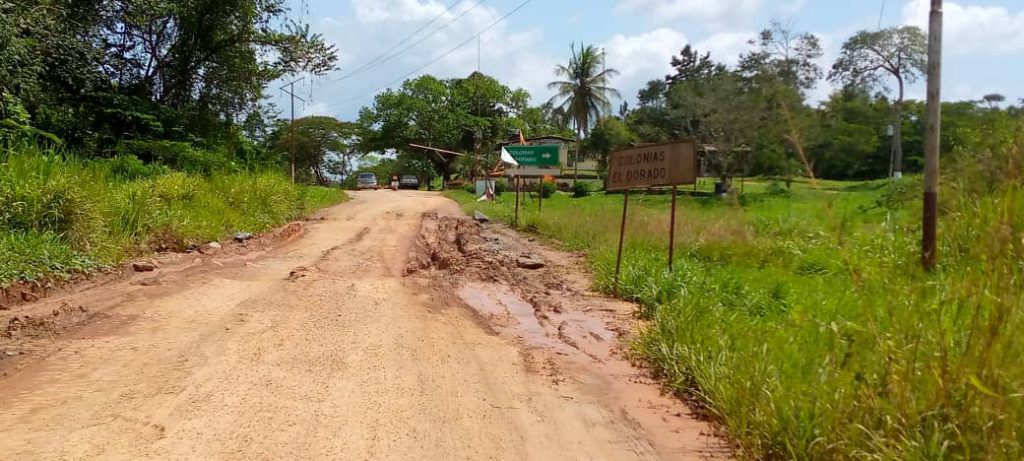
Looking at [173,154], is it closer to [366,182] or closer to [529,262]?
[529,262]

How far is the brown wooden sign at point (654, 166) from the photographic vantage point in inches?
287

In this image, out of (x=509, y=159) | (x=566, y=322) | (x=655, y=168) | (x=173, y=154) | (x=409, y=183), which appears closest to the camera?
(x=566, y=322)

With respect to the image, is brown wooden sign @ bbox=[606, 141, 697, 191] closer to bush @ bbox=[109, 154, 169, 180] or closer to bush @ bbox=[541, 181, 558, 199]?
bush @ bbox=[109, 154, 169, 180]

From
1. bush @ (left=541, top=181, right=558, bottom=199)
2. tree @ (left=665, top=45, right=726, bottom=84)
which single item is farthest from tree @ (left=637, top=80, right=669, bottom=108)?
bush @ (left=541, top=181, right=558, bottom=199)

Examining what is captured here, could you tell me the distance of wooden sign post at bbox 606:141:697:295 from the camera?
7.31 meters

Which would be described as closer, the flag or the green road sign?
the green road sign

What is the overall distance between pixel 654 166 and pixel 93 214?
23.8 ft

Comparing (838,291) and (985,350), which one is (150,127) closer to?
(838,291)

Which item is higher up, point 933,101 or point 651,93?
point 651,93

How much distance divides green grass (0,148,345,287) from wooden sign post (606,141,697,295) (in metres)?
6.48

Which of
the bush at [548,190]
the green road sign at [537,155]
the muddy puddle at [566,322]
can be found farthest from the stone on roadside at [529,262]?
the bush at [548,190]

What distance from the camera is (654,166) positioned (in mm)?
7766

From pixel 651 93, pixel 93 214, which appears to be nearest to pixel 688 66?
pixel 651 93

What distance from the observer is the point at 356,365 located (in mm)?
4965
